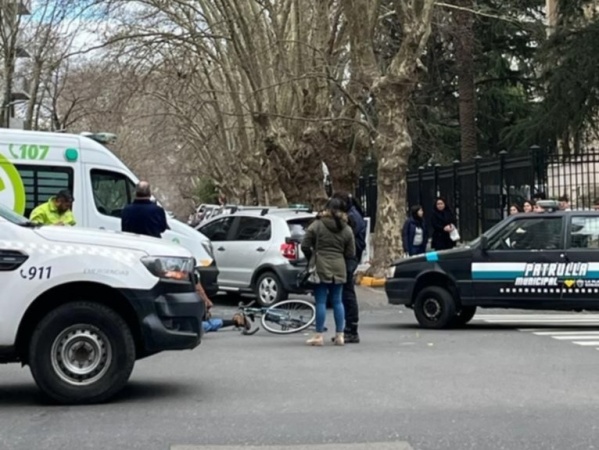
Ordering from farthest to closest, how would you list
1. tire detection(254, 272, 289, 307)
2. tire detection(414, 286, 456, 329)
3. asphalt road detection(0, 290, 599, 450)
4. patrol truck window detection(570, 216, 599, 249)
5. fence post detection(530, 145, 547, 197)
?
1. fence post detection(530, 145, 547, 197)
2. tire detection(254, 272, 289, 307)
3. tire detection(414, 286, 456, 329)
4. patrol truck window detection(570, 216, 599, 249)
5. asphalt road detection(0, 290, 599, 450)

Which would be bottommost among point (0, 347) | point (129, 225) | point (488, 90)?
point (0, 347)

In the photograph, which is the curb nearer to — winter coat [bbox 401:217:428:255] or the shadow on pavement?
winter coat [bbox 401:217:428:255]

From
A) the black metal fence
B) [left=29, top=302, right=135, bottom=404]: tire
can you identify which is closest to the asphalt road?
[left=29, top=302, right=135, bottom=404]: tire

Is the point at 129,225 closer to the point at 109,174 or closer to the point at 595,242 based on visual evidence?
the point at 109,174

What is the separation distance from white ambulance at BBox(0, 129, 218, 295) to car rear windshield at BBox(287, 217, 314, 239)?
208 centimetres

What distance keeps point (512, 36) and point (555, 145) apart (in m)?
6.91

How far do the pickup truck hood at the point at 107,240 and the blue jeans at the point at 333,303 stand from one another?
3.80 metres

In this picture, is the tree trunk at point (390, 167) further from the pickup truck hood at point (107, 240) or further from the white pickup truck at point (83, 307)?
the white pickup truck at point (83, 307)

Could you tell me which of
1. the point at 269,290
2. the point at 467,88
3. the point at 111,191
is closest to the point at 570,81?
the point at 467,88

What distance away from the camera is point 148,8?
3381 cm

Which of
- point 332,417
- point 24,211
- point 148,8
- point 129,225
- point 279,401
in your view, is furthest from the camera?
point 148,8

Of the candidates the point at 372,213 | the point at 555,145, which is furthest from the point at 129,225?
the point at 555,145

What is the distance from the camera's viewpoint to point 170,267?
8508mm

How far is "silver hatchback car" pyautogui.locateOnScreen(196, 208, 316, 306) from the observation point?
17.5m
